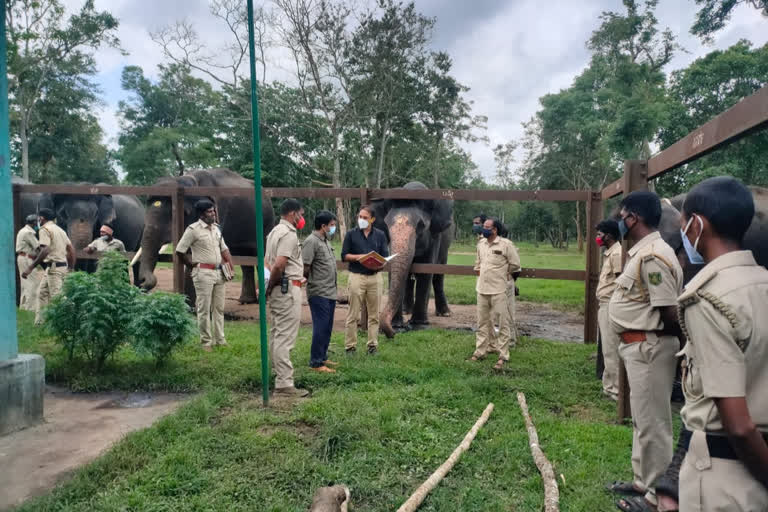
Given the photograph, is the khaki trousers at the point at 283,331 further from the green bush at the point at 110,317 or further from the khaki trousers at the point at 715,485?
the khaki trousers at the point at 715,485

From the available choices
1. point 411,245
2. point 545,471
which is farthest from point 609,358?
point 411,245

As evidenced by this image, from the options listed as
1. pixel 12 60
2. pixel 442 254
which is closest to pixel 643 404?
pixel 442 254

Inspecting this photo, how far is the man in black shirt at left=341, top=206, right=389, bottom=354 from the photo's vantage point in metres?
6.83

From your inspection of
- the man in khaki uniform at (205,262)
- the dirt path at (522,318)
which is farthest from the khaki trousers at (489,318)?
the man in khaki uniform at (205,262)

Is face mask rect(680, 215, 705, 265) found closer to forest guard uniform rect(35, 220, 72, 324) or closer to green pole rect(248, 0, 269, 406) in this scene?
green pole rect(248, 0, 269, 406)

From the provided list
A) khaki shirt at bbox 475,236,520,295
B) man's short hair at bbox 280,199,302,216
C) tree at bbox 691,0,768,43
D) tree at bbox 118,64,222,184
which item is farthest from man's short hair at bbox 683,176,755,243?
tree at bbox 118,64,222,184

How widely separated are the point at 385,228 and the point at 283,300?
3921 mm

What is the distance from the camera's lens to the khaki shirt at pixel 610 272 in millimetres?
5316

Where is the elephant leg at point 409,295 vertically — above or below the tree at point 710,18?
below

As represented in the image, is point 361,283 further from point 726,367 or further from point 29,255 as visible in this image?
point 29,255

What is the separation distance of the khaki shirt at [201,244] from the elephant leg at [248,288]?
13.2 feet

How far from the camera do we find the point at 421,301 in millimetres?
9250

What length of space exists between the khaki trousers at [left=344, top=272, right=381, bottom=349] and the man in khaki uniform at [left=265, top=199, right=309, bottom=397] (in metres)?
1.51

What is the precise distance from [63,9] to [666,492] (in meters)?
30.8
